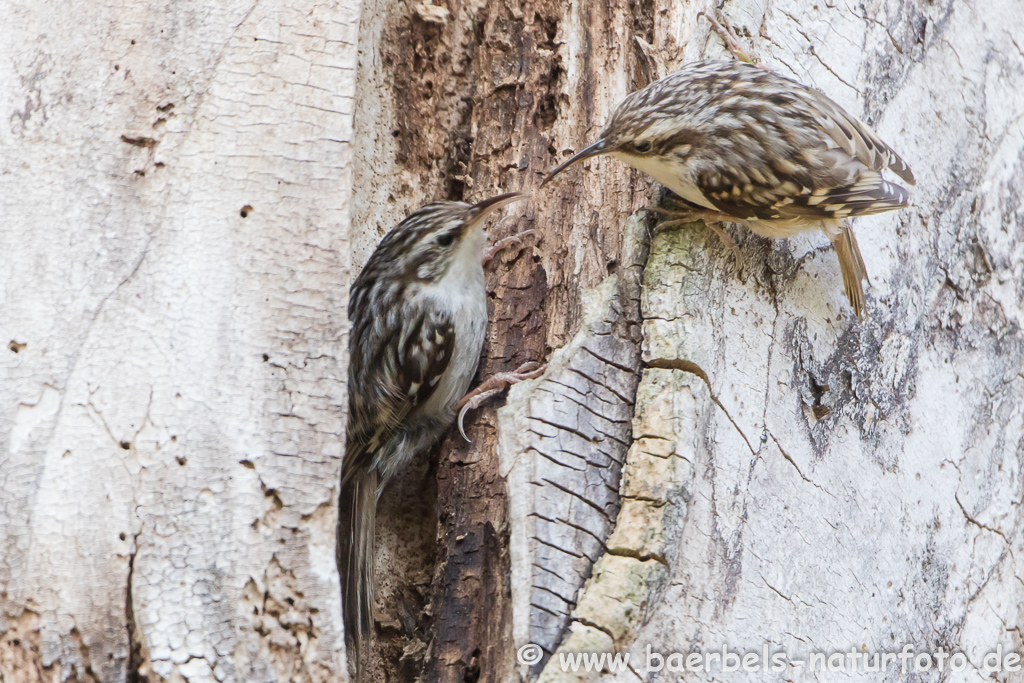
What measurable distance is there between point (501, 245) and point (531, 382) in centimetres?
77

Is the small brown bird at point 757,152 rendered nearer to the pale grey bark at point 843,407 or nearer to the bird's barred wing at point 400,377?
the pale grey bark at point 843,407

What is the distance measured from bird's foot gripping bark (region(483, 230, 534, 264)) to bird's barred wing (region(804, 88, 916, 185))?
2.91 feet

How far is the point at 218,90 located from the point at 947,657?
7.72ft

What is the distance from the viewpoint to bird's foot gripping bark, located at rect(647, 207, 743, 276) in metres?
2.31

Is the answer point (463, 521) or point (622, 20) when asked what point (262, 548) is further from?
point (622, 20)

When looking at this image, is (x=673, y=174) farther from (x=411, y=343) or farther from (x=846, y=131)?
(x=411, y=343)

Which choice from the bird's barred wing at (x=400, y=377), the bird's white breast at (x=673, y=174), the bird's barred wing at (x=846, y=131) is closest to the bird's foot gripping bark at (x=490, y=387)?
the bird's barred wing at (x=400, y=377)

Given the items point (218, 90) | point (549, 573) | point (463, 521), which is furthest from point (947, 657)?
point (218, 90)

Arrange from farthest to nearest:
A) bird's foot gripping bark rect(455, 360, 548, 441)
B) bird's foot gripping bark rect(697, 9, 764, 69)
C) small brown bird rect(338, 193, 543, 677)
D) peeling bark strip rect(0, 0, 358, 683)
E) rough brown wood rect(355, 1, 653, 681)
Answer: small brown bird rect(338, 193, 543, 677) < bird's foot gripping bark rect(455, 360, 548, 441) < bird's foot gripping bark rect(697, 9, 764, 69) < rough brown wood rect(355, 1, 653, 681) < peeling bark strip rect(0, 0, 358, 683)

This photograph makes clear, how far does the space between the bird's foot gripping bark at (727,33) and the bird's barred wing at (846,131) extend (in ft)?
0.65

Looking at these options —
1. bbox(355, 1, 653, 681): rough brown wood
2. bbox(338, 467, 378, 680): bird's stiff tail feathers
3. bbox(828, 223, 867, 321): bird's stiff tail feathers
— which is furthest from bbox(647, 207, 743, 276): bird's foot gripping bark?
bbox(338, 467, 378, 680): bird's stiff tail feathers

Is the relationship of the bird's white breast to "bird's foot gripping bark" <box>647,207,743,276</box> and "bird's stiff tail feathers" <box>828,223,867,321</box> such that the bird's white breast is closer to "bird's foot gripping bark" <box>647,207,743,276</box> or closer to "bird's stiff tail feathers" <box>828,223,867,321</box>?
"bird's foot gripping bark" <box>647,207,743,276</box>

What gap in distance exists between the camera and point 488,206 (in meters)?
2.77

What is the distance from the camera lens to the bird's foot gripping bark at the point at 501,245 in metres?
2.76
